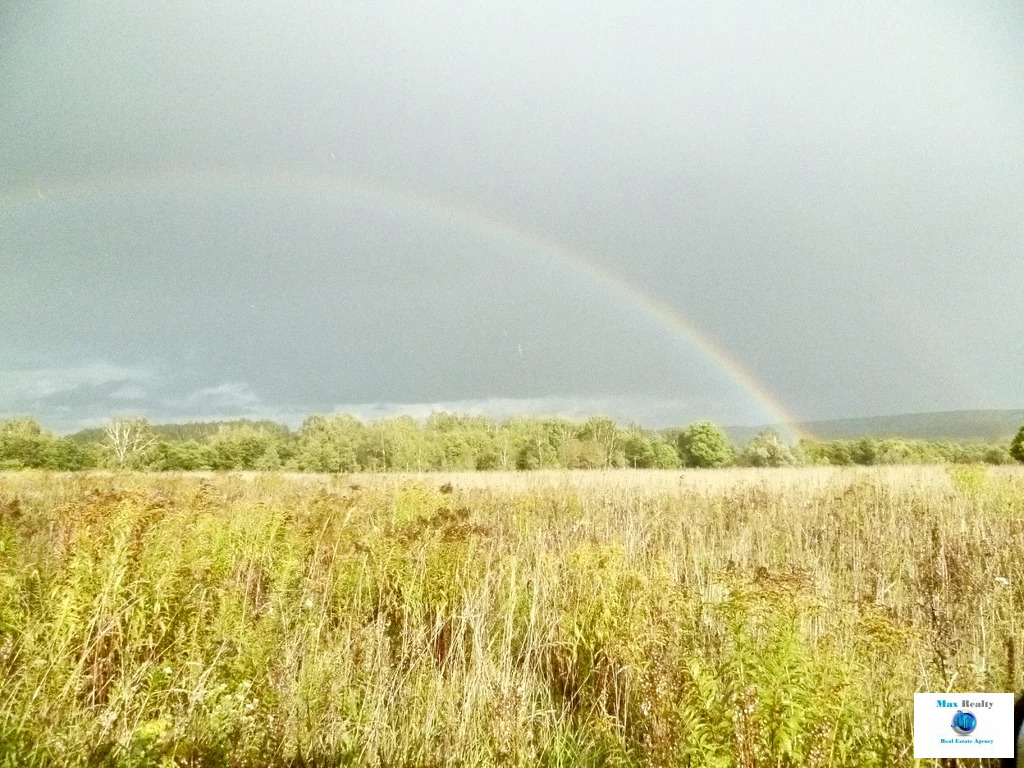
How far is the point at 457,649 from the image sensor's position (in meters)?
3.86

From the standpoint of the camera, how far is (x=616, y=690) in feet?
10.6

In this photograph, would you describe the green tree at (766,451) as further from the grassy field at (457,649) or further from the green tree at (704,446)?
the grassy field at (457,649)

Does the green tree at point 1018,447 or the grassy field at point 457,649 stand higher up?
the green tree at point 1018,447

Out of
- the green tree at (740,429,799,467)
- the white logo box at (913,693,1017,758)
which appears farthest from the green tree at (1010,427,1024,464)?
the white logo box at (913,693,1017,758)

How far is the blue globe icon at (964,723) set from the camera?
2615 millimetres

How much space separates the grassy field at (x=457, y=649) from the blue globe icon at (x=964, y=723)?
0.26m

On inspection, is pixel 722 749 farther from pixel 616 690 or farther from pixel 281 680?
pixel 281 680

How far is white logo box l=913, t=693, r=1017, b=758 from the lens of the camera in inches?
99.7

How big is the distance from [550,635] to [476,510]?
4948mm

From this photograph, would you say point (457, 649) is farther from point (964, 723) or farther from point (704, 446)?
point (704, 446)

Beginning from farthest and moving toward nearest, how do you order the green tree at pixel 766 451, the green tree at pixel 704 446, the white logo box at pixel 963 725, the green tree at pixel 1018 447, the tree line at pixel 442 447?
1. the green tree at pixel 704 446
2. the green tree at pixel 766 451
3. the green tree at pixel 1018 447
4. the tree line at pixel 442 447
5. the white logo box at pixel 963 725

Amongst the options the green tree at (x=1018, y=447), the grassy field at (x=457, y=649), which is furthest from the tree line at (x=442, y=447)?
the grassy field at (x=457, y=649)

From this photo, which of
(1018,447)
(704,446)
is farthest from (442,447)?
(1018,447)

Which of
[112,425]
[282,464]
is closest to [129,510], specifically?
[112,425]
